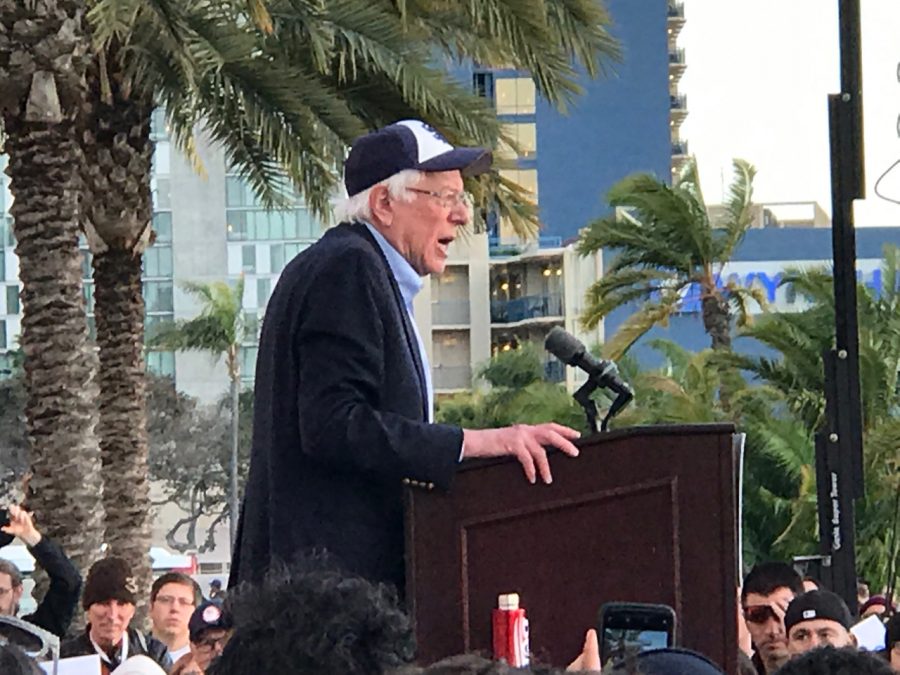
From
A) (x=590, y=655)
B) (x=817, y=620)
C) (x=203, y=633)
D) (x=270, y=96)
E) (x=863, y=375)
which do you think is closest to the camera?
(x=590, y=655)

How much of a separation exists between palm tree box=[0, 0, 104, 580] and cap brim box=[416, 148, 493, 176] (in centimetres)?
1001

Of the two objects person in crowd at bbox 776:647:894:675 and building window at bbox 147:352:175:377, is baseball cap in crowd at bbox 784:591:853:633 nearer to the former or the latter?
person in crowd at bbox 776:647:894:675

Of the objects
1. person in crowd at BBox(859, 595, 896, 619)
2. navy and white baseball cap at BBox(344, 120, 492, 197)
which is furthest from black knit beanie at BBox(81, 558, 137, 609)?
navy and white baseball cap at BBox(344, 120, 492, 197)

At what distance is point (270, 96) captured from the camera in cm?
1447

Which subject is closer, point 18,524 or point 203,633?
point 203,633

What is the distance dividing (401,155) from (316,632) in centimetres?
166

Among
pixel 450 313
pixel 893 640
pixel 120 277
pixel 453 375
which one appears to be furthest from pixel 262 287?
pixel 893 640

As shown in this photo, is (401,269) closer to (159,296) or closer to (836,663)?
(836,663)

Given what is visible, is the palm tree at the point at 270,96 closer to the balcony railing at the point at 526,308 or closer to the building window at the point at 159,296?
the balcony railing at the point at 526,308

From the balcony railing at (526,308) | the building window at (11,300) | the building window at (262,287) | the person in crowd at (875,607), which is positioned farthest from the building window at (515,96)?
the person in crowd at (875,607)

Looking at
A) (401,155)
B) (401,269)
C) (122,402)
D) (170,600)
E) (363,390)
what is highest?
(401,155)

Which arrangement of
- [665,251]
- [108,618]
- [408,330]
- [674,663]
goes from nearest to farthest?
[674,663]
[408,330]
[108,618]
[665,251]

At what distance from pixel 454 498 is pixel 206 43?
10.6 meters

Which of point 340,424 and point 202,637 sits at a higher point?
point 340,424
